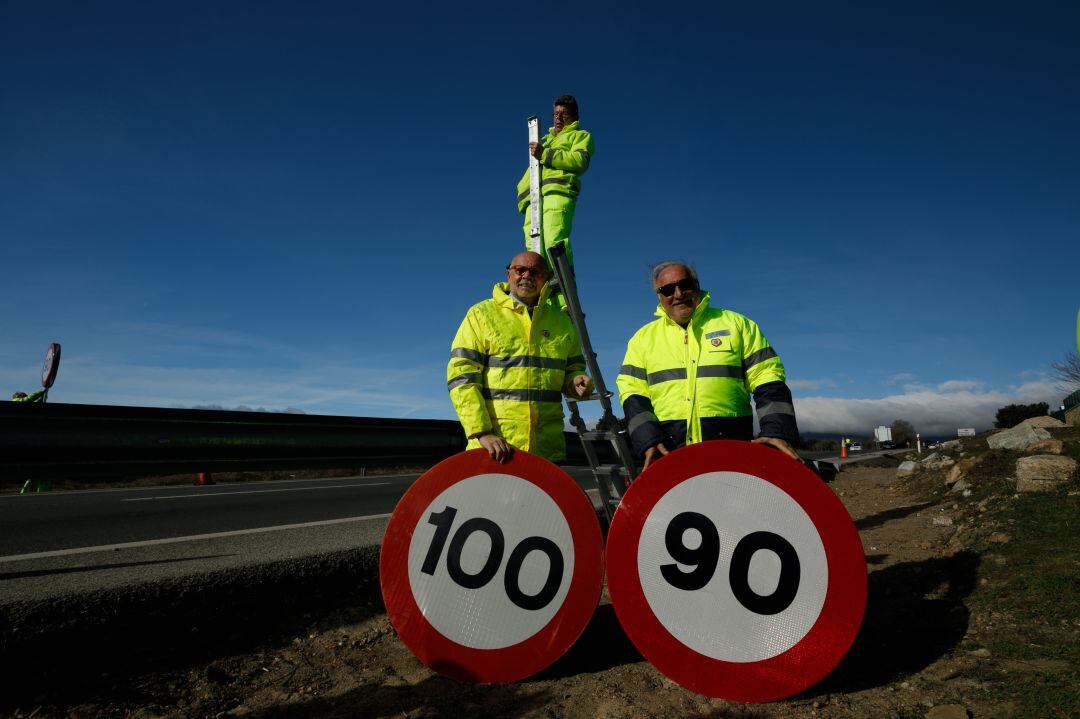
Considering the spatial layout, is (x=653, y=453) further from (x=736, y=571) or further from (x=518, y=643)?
(x=518, y=643)

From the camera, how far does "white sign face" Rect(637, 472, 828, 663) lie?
2318 millimetres

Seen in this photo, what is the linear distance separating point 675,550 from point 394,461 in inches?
143

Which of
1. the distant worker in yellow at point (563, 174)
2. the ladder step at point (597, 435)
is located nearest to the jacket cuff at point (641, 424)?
the ladder step at point (597, 435)

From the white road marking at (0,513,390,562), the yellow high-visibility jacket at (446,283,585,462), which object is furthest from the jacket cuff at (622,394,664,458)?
the white road marking at (0,513,390,562)

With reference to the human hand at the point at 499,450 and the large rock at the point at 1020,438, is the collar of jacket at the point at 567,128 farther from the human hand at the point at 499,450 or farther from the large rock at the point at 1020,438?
the large rock at the point at 1020,438

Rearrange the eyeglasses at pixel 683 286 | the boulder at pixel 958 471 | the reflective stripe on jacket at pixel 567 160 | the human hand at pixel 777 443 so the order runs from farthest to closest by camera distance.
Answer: the boulder at pixel 958 471
the reflective stripe on jacket at pixel 567 160
the eyeglasses at pixel 683 286
the human hand at pixel 777 443

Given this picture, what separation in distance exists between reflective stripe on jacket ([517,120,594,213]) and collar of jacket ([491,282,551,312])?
4.69 ft

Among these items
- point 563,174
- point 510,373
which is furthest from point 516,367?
point 563,174

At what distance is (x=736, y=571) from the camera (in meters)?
2.39

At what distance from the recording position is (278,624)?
10.6 feet

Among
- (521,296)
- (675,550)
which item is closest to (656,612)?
(675,550)

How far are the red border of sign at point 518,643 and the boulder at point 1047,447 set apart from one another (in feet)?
17.4

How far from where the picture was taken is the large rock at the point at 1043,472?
4.77 meters

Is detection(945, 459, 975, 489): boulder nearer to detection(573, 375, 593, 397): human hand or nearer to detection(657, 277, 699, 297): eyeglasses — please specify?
detection(657, 277, 699, 297): eyeglasses
